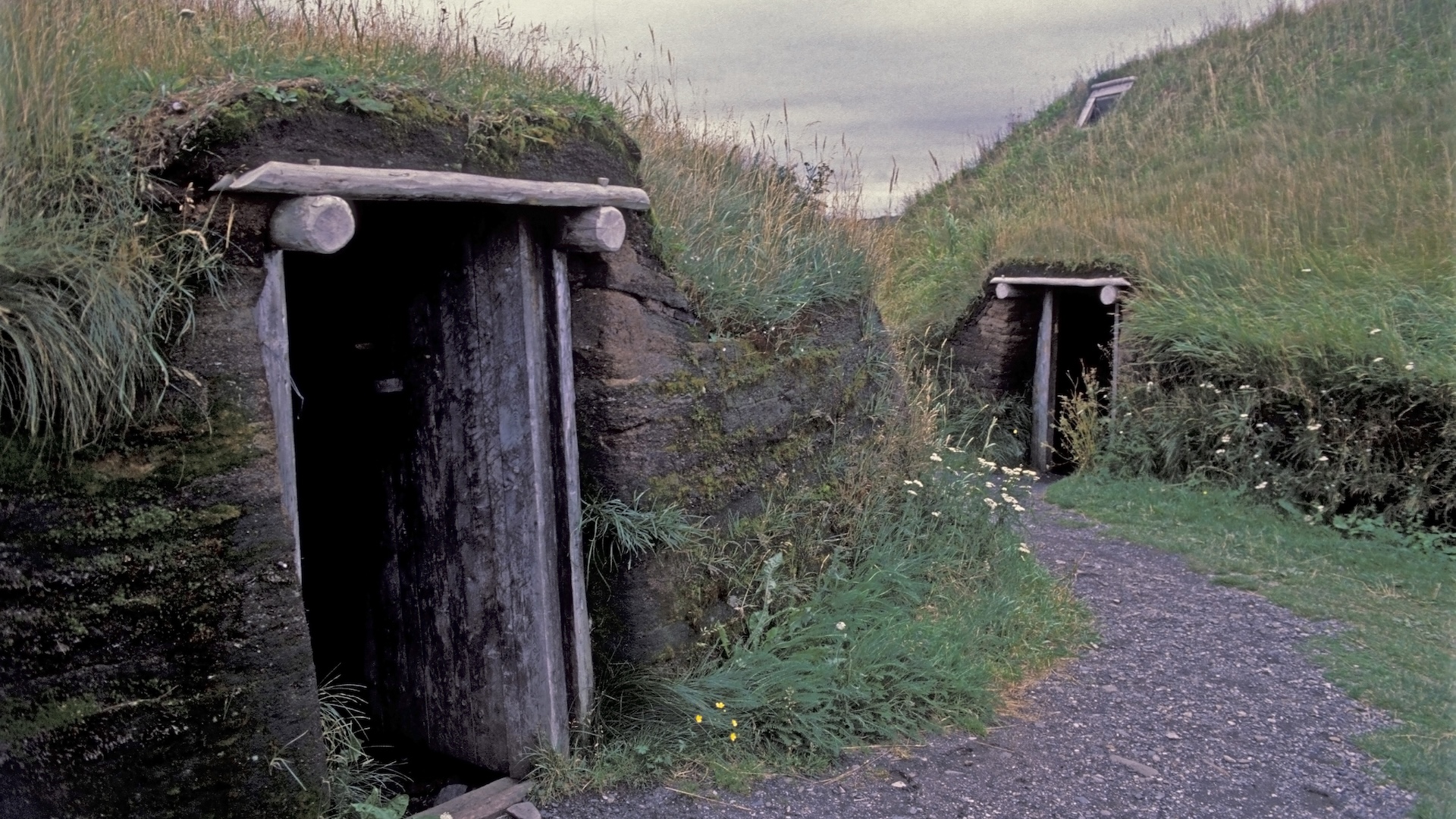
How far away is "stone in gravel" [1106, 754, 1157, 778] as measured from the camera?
4.38 m

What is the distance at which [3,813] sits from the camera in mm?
2895

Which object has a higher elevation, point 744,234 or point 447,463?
point 744,234

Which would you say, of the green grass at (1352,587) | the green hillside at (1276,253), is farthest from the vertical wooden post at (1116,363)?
the green grass at (1352,587)

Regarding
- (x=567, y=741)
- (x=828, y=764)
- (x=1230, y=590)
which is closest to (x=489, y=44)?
(x=567, y=741)

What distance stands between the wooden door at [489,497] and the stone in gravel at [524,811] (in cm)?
29

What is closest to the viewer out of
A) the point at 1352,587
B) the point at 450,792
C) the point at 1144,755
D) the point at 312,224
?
the point at 312,224

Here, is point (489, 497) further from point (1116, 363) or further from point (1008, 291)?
point (1008, 291)

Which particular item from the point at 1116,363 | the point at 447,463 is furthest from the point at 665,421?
the point at 1116,363

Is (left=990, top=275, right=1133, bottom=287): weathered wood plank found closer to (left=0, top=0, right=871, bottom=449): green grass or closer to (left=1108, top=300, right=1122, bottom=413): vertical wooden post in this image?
(left=1108, top=300, right=1122, bottom=413): vertical wooden post

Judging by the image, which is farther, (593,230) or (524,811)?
(593,230)

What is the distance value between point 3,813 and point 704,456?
2.85 meters

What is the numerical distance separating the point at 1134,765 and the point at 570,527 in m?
2.62

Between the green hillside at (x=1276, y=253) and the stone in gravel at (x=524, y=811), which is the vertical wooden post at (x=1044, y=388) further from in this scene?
the stone in gravel at (x=524, y=811)

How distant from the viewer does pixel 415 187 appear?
355 cm
